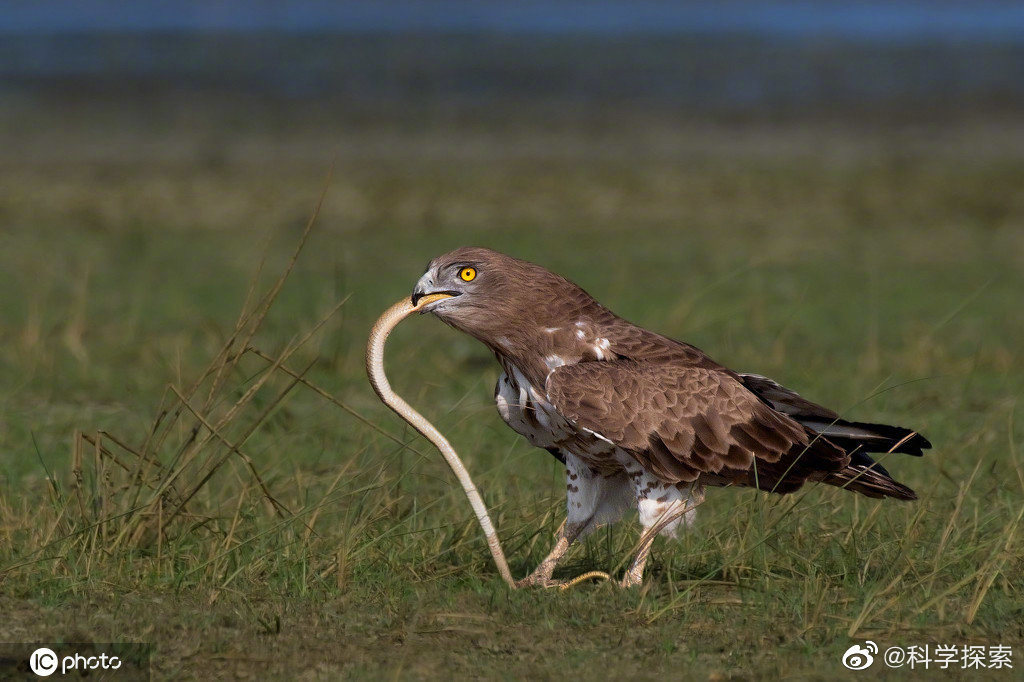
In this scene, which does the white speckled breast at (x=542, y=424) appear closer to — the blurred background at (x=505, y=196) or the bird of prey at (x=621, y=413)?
the bird of prey at (x=621, y=413)

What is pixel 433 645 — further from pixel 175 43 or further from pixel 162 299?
pixel 175 43

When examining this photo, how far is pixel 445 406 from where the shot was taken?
25.1 feet

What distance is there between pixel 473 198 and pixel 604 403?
11.3m

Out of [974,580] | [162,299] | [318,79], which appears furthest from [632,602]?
[318,79]

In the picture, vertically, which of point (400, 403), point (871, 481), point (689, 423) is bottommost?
point (871, 481)

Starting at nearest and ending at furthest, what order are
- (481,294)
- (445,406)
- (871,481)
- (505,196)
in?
(481,294) → (871,481) → (445,406) → (505,196)

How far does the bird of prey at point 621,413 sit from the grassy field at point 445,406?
21 centimetres

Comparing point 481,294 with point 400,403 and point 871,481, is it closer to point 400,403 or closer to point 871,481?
point 400,403

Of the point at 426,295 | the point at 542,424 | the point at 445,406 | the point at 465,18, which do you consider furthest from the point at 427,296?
the point at 465,18

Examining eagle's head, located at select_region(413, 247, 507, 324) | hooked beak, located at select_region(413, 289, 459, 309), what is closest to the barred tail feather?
eagle's head, located at select_region(413, 247, 507, 324)

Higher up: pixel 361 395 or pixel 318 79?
pixel 318 79

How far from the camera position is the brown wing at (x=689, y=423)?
4434 millimetres

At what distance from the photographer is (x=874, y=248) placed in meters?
13.3

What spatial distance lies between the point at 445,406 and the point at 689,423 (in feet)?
10.5
